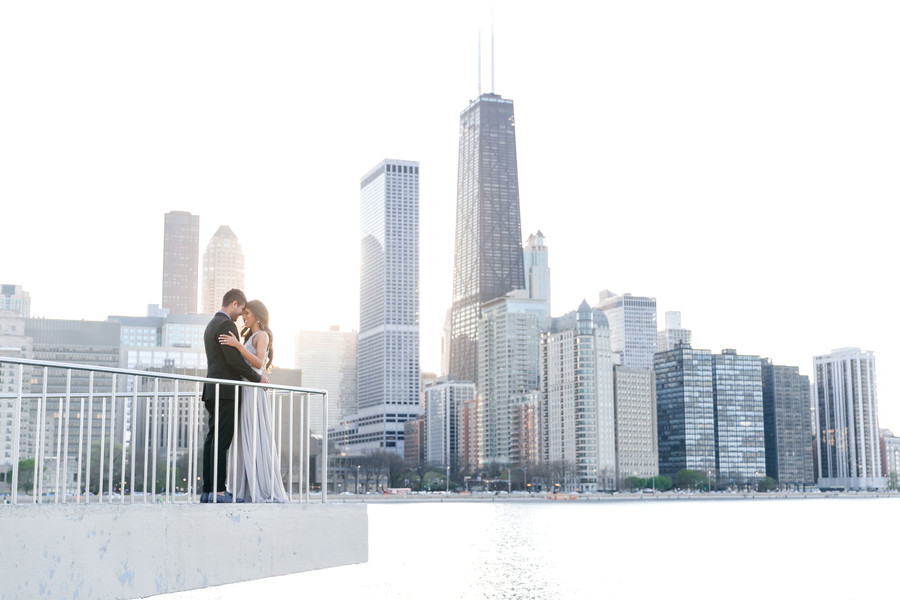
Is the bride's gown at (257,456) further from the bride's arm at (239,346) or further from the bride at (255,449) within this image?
the bride's arm at (239,346)

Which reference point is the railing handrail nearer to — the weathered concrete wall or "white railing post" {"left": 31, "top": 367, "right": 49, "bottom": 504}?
"white railing post" {"left": 31, "top": 367, "right": 49, "bottom": 504}

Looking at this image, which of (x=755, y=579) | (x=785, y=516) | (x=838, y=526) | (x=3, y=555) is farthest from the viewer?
(x=785, y=516)

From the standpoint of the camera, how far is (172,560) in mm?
7352

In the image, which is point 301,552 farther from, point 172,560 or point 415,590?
point 415,590

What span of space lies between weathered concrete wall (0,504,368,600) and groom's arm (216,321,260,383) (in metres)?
1.59

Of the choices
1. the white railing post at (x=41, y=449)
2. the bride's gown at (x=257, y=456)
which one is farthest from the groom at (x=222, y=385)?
the white railing post at (x=41, y=449)

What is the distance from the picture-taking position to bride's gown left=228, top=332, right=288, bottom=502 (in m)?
9.09

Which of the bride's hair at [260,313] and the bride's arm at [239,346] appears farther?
the bride's hair at [260,313]

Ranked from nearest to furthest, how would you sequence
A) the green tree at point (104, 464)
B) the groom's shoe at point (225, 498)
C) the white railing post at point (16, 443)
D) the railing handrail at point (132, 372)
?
the white railing post at point (16, 443) < the railing handrail at point (132, 372) < the groom's shoe at point (225, 498) < the green tree at point (104, 464)

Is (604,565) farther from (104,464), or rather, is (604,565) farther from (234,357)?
→ (234,357)

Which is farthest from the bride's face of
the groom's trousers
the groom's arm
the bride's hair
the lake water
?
the lake water

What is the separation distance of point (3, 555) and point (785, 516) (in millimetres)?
129762

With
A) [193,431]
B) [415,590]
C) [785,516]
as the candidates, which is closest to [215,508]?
[193,431]

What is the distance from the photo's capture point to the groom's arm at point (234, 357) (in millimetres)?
9445
